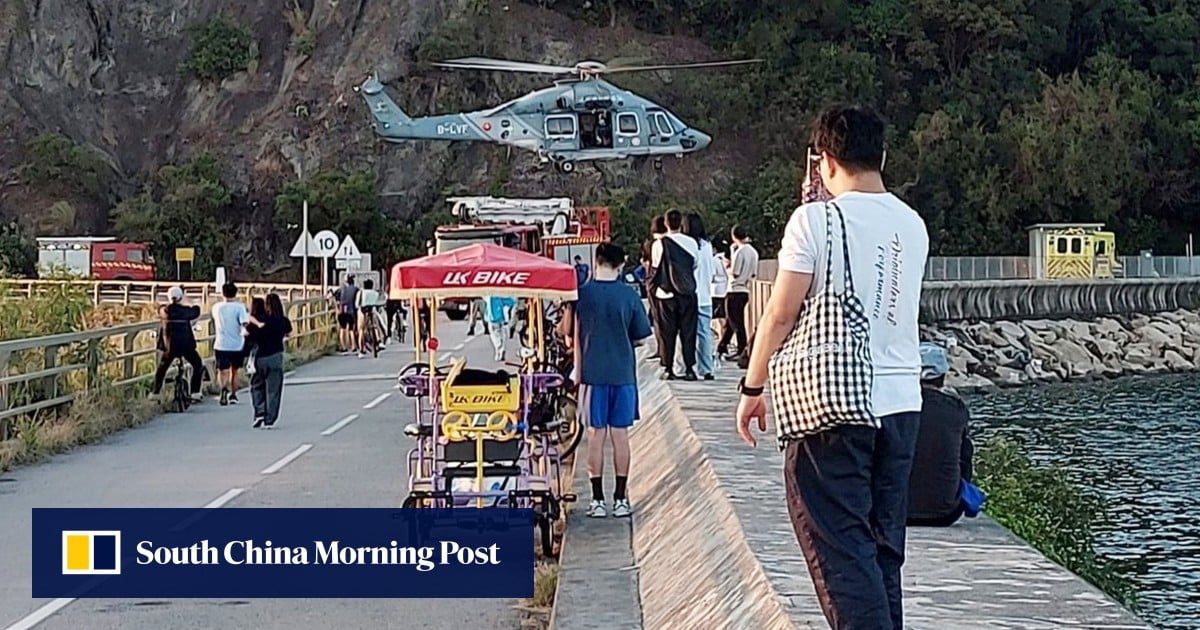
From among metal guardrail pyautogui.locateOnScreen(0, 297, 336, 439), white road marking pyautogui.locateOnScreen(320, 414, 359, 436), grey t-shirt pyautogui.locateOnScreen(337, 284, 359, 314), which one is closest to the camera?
metal guardrail pyautogui.locateOnScreen(0, 297, 336, 439)

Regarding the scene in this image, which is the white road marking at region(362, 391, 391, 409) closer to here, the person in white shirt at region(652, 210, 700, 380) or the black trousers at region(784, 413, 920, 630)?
the person in white shirt at region(652, 210, 700, 380)

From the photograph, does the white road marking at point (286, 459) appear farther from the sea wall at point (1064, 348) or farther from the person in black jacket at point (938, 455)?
the sea wall at point (1064, 348)

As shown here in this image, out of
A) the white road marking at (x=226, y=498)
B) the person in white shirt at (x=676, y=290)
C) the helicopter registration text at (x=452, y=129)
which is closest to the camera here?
the white road marking at (x=226, y=498)

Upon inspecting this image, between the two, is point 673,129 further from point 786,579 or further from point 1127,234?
point 786,579

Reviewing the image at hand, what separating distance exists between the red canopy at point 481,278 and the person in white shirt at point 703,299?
682 centimetres

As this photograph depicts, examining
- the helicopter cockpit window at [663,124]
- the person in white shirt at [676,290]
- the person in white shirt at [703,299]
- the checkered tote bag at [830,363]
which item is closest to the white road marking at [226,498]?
the person in white shirt at [676,290]

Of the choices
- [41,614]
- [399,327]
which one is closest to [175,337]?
[41,614]

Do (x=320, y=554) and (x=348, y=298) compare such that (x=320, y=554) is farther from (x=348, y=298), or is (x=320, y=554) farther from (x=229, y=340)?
(x=348, y=298)

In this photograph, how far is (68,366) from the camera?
889 inches

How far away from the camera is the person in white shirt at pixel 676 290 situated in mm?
17906

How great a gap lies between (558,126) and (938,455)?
137 ft

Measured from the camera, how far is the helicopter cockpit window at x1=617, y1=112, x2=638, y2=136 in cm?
5125

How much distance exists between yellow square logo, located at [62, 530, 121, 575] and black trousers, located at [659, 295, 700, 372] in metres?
6.91

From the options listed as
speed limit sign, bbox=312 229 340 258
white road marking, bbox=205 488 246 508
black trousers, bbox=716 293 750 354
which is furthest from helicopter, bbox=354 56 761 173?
white road marking, bbox=205 488 246 508
